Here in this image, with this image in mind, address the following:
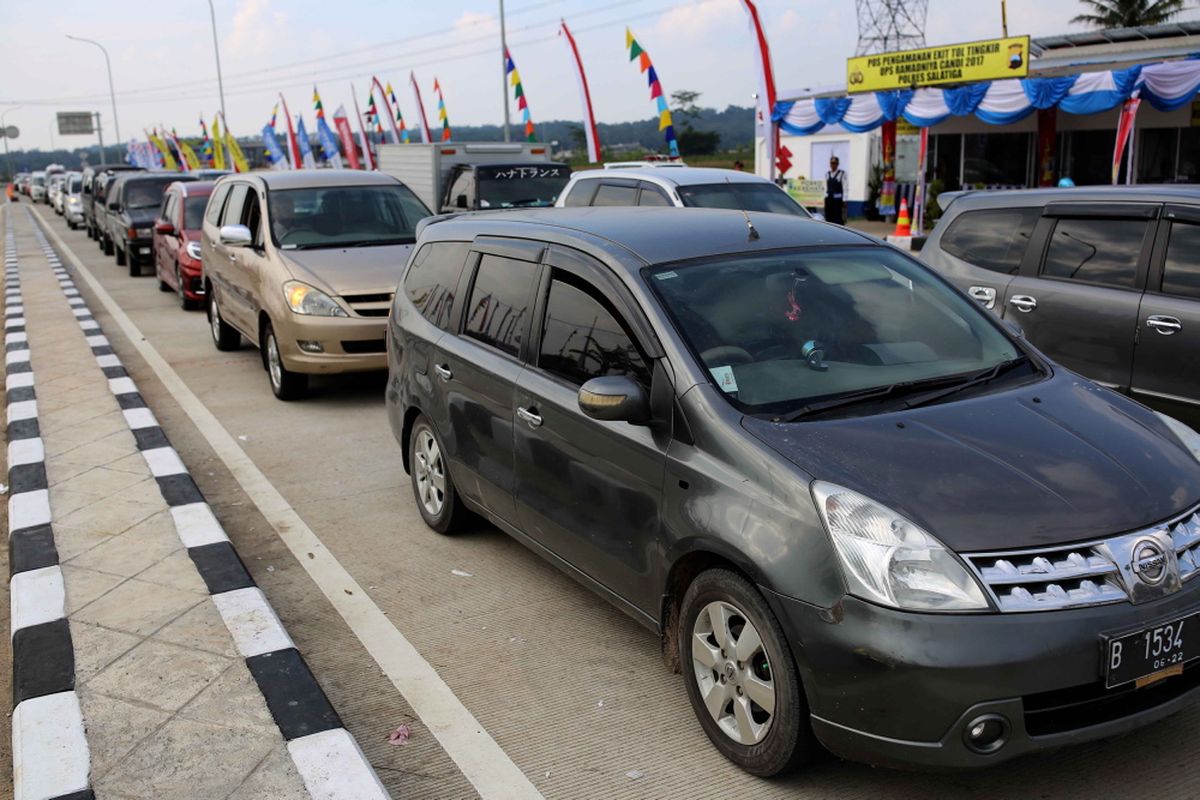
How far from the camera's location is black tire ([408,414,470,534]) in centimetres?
548

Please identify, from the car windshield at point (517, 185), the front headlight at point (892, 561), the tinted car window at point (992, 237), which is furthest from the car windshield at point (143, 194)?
the front headlight at point (892, 561)

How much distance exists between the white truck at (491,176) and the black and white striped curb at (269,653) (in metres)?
7.71

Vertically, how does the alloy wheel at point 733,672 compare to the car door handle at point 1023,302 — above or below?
below

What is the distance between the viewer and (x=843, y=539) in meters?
3.07

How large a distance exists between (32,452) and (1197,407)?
281 inches

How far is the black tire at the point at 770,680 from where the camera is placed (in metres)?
3.18

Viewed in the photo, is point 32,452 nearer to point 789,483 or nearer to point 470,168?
point 789,483

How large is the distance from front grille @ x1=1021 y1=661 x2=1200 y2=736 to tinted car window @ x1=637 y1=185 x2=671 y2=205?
839 centimetres

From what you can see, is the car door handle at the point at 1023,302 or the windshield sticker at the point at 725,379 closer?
the windshield sticker at the point at 725,379

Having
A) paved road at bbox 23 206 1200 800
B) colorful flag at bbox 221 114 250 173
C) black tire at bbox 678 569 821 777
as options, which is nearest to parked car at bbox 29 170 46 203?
colorful flag at bbox 221 114 250 173

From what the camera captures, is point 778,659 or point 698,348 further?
point 698,348

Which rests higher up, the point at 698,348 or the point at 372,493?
the point at 698,348

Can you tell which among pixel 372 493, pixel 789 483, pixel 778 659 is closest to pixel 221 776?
pixel 778 659

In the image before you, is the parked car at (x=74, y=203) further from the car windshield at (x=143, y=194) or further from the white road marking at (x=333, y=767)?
the white road marking at (x=333, y=767)
